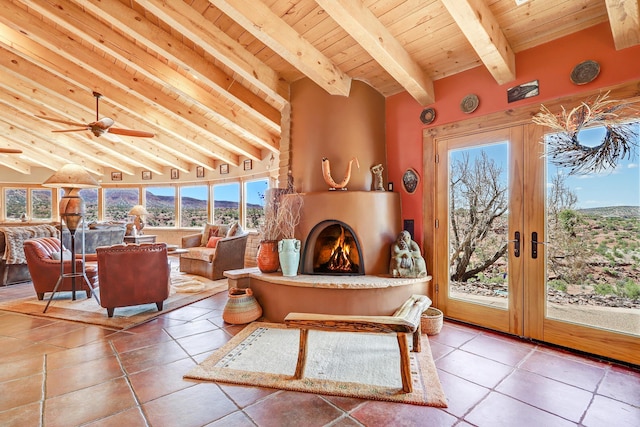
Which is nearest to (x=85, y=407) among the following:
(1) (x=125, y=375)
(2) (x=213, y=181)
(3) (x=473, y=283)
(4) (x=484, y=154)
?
(1) (x=125, y=375)

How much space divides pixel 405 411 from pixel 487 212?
2173mm

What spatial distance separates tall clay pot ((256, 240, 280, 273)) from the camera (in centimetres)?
Result: 355

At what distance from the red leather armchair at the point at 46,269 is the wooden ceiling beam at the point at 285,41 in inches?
150

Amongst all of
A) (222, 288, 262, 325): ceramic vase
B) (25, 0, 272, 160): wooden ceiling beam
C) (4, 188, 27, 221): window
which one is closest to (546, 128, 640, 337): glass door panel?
(222, 288, 262, 325): ceramic vase

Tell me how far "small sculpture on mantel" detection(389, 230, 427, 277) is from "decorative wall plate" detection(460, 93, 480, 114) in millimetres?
1410

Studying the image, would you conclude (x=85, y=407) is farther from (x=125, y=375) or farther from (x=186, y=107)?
(x=186, y=107)

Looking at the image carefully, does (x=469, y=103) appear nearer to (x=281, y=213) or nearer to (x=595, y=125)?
(x=595, y=125)

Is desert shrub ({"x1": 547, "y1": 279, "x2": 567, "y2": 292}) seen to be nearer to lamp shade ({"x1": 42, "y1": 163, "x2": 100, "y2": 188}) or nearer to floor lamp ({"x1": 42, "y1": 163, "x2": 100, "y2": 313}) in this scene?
floor lamp ({"x1": 42, "y1": 163, "x2": 100, "y2": 313})

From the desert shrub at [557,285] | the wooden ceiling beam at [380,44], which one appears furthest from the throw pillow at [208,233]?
the desert shrub at [557,285]

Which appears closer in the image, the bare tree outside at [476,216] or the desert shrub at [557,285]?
the desert shrub at [557,285]

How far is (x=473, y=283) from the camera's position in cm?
325

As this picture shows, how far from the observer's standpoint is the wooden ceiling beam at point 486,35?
7.25 ft

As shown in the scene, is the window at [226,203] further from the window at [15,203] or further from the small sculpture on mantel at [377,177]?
the window at [15,203]

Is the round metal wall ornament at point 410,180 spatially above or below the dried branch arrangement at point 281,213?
above
